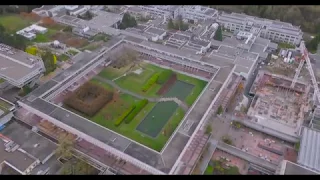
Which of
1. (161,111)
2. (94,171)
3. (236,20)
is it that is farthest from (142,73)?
(236,20)

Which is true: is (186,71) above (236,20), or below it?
below

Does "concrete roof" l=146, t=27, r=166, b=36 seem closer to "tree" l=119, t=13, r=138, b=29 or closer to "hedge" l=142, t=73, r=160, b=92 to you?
"tree" l=119, t=13, r=138, b=29

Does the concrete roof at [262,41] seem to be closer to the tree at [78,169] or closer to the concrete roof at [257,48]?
the concrete roof at [257,48]

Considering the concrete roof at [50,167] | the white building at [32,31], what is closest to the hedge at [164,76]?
the concrete roof at [50,167]

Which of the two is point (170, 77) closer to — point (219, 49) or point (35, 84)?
point (219, 49)

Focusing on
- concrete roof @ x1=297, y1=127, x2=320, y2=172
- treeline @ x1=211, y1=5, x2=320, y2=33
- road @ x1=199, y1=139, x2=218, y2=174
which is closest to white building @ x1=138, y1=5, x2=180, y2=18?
treeline @ x1=211, y1=5, x2=320, y2=33
